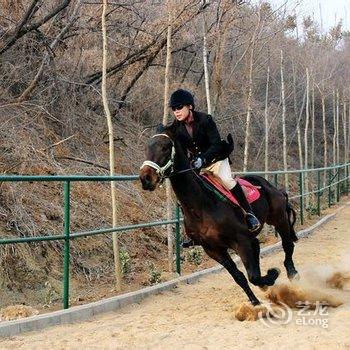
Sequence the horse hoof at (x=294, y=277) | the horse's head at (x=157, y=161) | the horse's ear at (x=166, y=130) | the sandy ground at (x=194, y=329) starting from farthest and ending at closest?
1. the horse hoof at (x=294, y=277)
2. the horse's ear at (x=166, y=130)
3. the horse's head at (x=157, y=161)
4. the sandy ground at (x=194, y=329)

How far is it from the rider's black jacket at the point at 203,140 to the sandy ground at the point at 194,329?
1.62 m

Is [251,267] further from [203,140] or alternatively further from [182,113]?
[182,113]

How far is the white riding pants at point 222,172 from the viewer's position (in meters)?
5.78

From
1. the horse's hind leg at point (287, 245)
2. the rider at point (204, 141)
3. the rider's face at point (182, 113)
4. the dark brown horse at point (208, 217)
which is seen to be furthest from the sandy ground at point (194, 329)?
the rider's face at point (182, 113)

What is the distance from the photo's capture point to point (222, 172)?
5816 millimetres

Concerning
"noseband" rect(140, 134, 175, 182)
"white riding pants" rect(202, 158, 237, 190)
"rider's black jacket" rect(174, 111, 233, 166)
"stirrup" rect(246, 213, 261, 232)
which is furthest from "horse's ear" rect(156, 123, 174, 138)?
"stirrup" rect(246, 213, 261, 232)

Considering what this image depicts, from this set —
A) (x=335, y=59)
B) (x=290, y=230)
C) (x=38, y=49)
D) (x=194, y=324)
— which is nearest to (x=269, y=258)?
(x=290, y=230)

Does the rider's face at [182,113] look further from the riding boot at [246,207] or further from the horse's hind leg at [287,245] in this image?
the horse's hind leg at [287,245]

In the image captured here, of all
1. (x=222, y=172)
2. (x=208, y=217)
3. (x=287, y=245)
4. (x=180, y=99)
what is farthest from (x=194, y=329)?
(x=287, y=245)

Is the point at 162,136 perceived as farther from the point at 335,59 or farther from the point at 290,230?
the point at 335,59

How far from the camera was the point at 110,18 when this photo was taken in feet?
47.9

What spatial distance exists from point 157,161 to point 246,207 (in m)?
1.34

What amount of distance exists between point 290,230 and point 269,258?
260 cm

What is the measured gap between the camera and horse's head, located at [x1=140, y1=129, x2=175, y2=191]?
15.7 ft
